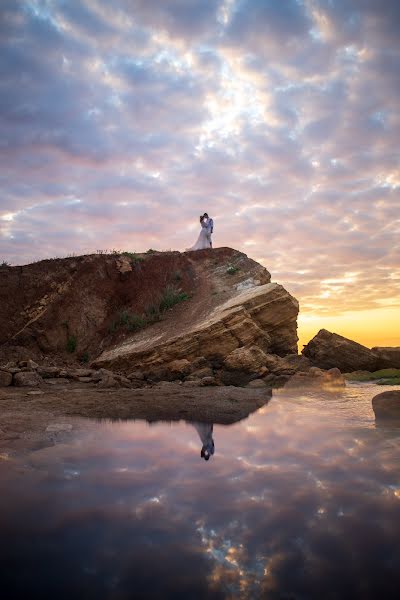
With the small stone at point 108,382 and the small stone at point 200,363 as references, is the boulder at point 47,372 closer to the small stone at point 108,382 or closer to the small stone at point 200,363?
the small stone at point 108,382

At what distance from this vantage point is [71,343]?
1673 centimetres

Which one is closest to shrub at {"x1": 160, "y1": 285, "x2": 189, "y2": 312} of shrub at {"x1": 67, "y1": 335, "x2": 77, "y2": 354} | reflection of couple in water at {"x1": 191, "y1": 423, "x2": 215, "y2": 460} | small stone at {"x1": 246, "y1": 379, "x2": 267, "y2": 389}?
shrub at {"x1": 67, "y1": 335, "x2": 77, "y2": 354}

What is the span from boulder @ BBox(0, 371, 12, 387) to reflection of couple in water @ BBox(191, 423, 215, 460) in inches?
233

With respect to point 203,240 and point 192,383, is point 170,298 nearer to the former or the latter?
point 203,240

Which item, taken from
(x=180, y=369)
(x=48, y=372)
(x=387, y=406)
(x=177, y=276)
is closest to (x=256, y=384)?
(x=180, y=369)

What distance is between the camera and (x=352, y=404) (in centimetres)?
858

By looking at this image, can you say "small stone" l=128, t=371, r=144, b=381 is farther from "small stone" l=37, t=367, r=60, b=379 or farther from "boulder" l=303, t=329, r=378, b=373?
"boulder" l=303, t=329, r=378, b=373

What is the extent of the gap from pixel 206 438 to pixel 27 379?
6.43m

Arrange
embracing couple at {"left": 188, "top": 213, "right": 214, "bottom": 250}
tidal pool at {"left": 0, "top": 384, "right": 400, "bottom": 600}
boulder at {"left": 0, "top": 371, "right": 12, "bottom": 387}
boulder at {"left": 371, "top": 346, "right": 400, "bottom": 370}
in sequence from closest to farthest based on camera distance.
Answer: tidal pool at {"left": 0, "top": 384, "right": 400, "bottom": 600} → boulder at {"left": 0, "top": 371, "right": 12, "bottom": 387} → boulder at {"left": 371, "top": 346, "right": 400, "bottom": 370} → embracing couple at {"left": 188, "top": 213, "right": 214, "bottom": 250}

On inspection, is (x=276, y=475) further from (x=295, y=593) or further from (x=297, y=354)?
(x=297, y=354)

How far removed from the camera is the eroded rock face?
1282cm

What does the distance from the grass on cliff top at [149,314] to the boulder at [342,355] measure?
233 inches

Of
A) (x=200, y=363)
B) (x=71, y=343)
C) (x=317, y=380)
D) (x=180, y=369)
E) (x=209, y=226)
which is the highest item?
(x=209, y=226)

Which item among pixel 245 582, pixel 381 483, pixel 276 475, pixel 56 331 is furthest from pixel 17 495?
pixel 56 331
